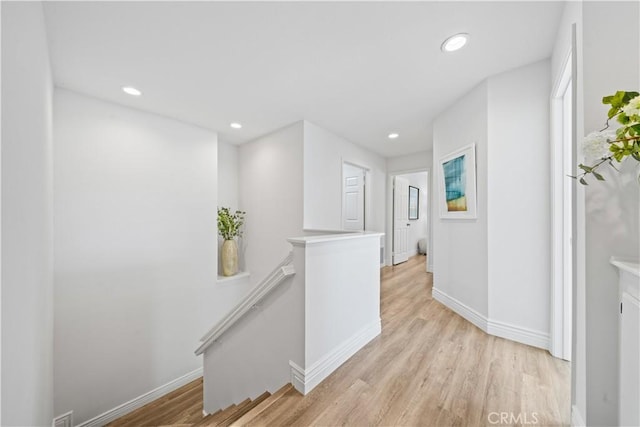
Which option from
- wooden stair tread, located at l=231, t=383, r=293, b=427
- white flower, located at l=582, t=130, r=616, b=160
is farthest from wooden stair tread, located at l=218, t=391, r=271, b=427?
white flower, located at l=582, t=130, r=616, b=160

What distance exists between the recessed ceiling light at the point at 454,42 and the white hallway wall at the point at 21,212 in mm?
2295

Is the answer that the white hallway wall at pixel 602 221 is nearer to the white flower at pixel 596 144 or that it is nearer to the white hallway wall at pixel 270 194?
the white flower at pixel 596 144

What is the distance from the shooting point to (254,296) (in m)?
1.84

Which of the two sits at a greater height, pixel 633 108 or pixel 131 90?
pixel 131 90

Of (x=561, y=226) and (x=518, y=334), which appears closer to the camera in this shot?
(x=561, y=226)

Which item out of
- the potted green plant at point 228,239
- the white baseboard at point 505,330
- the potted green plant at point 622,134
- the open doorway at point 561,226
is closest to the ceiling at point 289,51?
the open doorway at point 561,226

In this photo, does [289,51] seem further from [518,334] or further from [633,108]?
[518,334]

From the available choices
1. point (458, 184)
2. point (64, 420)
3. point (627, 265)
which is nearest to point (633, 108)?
point (627, 265)

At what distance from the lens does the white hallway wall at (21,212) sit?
2.89 feet

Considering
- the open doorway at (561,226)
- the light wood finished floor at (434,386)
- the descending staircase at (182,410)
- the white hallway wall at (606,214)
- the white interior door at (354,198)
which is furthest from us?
the white interior door at (354,198)

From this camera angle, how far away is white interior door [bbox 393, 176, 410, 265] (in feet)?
17.4

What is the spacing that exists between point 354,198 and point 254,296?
3193mm

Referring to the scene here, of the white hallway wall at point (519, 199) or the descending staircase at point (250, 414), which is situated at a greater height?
the white hallway wall at point (519, 199)

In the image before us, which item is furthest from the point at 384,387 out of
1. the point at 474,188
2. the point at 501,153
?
the point at 501,153
